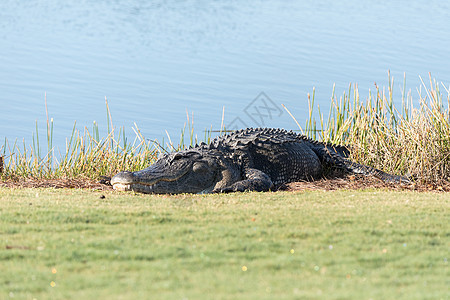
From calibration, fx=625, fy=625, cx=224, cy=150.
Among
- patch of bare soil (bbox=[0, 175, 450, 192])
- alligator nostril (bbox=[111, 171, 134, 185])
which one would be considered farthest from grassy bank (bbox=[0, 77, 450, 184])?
alligator nostril (bbox=[111, 171, 134, 185])

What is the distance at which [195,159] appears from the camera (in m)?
8.04

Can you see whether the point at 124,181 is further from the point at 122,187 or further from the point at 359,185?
the point at 359,185

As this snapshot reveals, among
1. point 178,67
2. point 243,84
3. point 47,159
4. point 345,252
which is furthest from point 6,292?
point 178,67

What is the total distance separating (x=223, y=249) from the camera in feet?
14.6

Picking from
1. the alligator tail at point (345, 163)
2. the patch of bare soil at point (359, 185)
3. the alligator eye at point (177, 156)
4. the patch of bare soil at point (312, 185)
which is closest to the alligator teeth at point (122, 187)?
the patch of bare soil at point (312, 185)

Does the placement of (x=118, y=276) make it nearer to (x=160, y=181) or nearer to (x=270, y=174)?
(x=160, y=181)

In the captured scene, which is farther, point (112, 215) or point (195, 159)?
point (195, 159)

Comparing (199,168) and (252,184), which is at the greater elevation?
(199,168)

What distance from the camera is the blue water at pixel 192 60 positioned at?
1505 centimetres

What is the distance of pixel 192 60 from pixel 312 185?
13504 mm

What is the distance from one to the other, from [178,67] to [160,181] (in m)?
12.6

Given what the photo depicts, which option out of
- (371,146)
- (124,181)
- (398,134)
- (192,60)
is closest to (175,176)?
(124,181)

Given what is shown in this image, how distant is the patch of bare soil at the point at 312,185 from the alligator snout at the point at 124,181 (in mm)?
397

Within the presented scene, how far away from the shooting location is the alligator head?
7.36 meters
